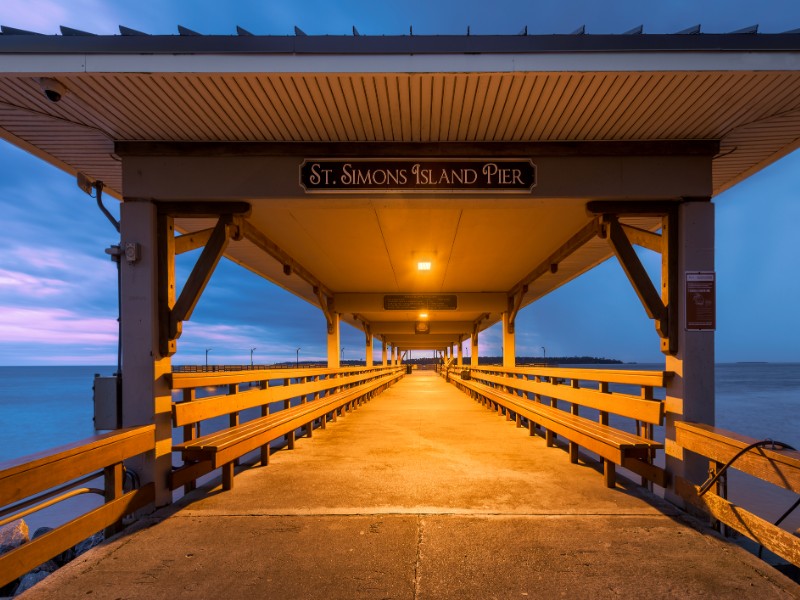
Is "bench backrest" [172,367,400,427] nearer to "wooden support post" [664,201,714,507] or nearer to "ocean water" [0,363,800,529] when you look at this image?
"wooden support post" [664,201,714,507]

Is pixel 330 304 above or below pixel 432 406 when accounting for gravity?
above

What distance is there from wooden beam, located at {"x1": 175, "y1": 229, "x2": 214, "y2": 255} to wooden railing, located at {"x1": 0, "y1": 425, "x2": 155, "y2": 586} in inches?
77.1

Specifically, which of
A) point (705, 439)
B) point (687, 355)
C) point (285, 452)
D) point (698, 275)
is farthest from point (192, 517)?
point (698, 275)

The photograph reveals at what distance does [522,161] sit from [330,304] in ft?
33.9

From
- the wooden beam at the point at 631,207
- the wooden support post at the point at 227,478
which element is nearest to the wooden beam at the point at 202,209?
the wooden support post at the point at 227,478

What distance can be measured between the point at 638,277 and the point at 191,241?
15.7 feet

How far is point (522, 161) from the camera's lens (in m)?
4.74

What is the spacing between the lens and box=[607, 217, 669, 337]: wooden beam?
184 inches

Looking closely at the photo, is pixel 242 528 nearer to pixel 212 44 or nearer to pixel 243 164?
pixel 243 164

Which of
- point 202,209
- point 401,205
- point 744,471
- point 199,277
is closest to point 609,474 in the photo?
point 744,471

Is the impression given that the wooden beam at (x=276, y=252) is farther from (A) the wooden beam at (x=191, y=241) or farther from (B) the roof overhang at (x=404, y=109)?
(B) the roof overhang at (x=404, y=109)

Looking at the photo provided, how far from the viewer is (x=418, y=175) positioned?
15.5 ft

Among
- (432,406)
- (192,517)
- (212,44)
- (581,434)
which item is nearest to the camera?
(212,44)

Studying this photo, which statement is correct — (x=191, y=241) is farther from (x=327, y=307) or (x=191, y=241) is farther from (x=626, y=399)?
(x=327, y=307)
